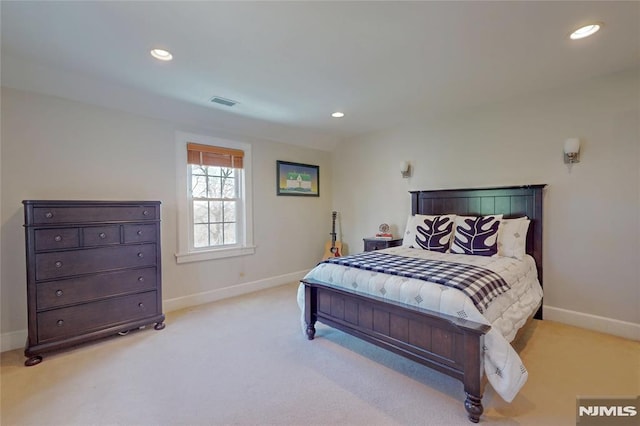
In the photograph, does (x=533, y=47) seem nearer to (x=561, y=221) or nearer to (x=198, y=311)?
(x=561, y=221)

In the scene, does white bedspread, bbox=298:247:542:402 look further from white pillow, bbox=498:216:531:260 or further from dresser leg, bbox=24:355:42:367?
dresser leg, bbox=24:355:42:367

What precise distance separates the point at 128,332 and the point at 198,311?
0.74 meters

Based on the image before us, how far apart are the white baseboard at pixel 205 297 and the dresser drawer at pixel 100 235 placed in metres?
1.04

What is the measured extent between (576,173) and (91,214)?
4737 millimetres

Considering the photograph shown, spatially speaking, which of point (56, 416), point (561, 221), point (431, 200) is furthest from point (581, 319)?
point (56, 416)

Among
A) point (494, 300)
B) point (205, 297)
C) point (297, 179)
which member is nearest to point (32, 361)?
point (205, 297)

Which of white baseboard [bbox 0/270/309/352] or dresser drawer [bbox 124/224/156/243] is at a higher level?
dresser drawer [bbox 124/224/156/243]

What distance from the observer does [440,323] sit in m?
1.95

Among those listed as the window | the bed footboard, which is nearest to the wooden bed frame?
the bed footboard

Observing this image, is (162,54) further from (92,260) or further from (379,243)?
(379,243)

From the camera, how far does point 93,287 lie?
2.66m

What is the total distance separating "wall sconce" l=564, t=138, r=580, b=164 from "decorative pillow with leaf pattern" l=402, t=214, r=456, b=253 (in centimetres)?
125

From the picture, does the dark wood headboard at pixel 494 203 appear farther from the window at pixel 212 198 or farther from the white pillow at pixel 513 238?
the window at pixel 212 198

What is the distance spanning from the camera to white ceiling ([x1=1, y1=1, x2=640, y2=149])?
186cm
